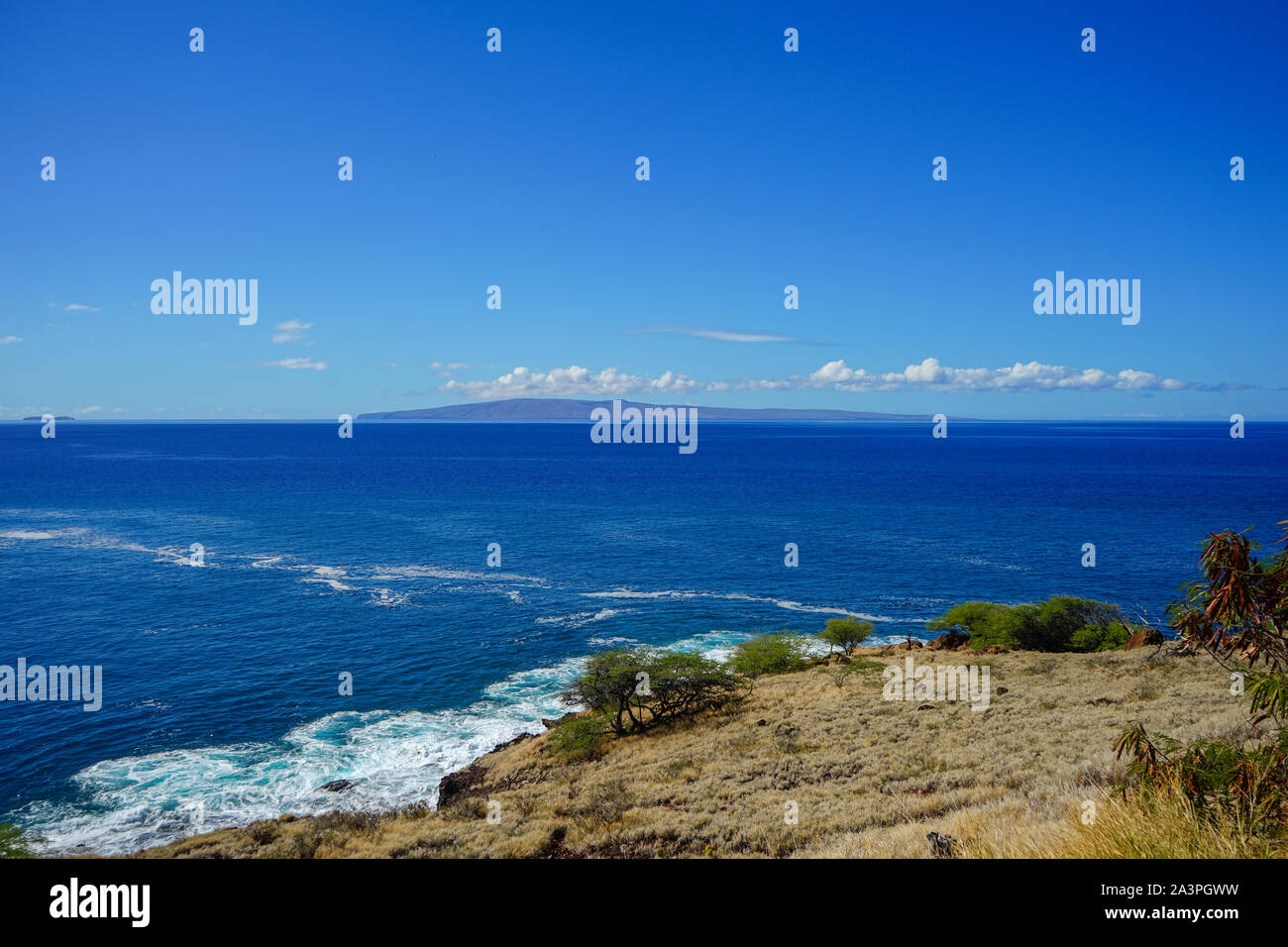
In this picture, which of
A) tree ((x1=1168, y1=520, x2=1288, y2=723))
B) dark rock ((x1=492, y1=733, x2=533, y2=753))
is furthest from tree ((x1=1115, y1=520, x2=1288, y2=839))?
dark rock ((x1=492, y1=733, x2=533, y2=753))

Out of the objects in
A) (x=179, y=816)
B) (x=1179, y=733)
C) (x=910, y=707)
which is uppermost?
(x=1179, y=733)

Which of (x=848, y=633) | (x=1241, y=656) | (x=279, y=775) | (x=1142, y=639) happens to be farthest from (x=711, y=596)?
(x=1241, y=656)

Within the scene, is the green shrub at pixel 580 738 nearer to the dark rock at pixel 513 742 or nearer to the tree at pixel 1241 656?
the dark rock at pixel 513 742

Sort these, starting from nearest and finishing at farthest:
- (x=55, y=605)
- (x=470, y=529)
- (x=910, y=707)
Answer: (x=910, y=707)
(x=55, y=605)
(x=470, y=529)

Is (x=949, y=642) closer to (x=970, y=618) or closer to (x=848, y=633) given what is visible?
(x=970, y=618)
